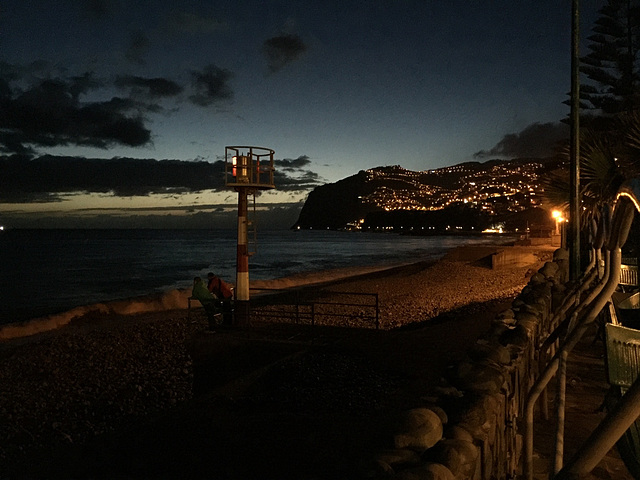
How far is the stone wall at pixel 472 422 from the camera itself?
1999mm

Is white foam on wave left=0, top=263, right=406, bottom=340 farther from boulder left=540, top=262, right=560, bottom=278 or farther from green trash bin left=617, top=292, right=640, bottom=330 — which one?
green trash bin left=617, top=292, right=640, bottom=330

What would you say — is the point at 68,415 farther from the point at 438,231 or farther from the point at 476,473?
the point at 438,231

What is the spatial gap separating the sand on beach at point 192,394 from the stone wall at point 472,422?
2.31 ft

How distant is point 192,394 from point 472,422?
766 cm

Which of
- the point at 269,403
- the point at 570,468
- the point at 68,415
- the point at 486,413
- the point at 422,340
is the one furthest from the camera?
the point at 422,340

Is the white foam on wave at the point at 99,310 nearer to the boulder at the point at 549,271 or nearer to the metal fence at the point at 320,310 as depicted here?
the metal fence at the point at 320,310

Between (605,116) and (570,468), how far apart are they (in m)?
18.8

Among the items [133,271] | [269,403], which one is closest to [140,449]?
[269,403]

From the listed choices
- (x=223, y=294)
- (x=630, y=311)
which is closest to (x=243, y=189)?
(x=223, y=294)

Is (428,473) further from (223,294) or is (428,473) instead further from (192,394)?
(223,294)

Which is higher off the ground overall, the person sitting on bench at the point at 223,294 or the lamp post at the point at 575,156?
the lamp post at the point at 575,156

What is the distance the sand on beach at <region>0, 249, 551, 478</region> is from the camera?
6340mm

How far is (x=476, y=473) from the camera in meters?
2.19

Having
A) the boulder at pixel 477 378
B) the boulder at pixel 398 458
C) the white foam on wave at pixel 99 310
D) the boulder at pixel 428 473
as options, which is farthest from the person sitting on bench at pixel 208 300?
the boulder at pixel 428 473
